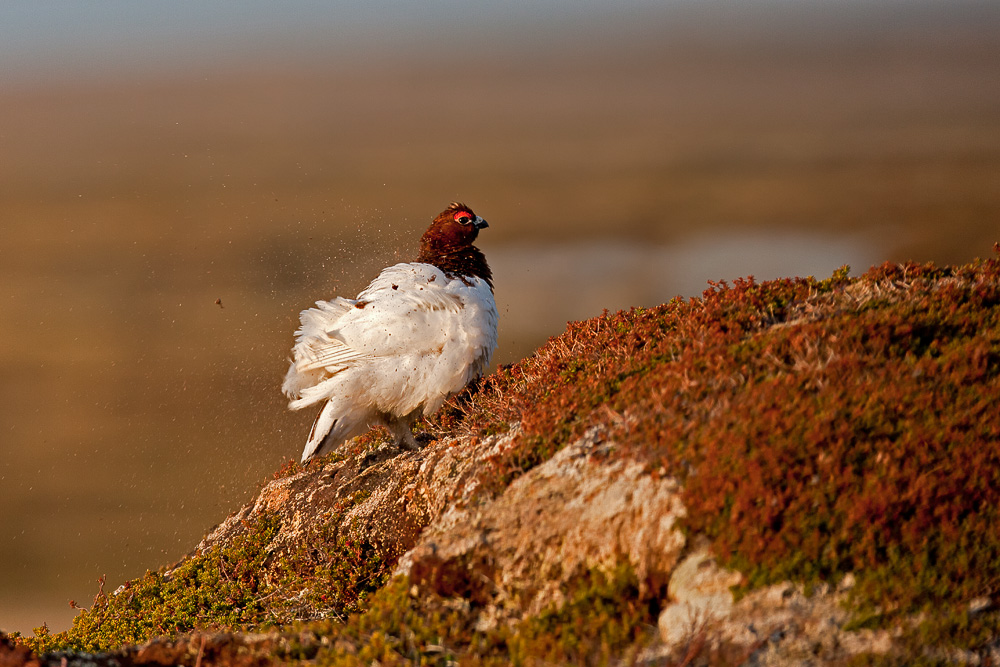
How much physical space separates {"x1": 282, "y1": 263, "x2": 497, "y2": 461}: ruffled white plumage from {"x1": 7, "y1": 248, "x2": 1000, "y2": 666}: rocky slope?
135 centimetres

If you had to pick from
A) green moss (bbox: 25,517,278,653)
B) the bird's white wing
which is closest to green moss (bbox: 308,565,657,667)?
green moss (bbox: 25,517,278,653)

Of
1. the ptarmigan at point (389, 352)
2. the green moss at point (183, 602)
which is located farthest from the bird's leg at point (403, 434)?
the green moss at point (183, 602)

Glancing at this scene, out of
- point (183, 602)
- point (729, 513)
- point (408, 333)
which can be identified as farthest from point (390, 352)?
point (729, 513)

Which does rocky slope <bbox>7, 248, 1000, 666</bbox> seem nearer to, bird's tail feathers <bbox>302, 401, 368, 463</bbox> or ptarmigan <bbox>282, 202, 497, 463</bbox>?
ptarmigan <bbox>282, 202, 497, 463</bbox>

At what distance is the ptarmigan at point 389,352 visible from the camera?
25.1 ft

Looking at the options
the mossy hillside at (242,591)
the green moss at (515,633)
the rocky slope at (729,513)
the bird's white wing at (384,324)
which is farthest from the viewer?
the bird's white wing at (384,324)

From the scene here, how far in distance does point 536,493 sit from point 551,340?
10.6 ft

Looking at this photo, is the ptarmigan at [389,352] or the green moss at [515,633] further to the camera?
the ptarmigan at [389,352]

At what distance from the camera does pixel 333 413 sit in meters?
7.86

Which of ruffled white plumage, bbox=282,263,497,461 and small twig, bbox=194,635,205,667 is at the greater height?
ruffled white plumage, bbox=282,263,497,461

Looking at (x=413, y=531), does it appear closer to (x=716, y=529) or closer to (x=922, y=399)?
(x=716, y=529)

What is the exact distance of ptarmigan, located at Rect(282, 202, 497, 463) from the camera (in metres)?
7.66

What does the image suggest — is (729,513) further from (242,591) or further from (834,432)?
(242,591)

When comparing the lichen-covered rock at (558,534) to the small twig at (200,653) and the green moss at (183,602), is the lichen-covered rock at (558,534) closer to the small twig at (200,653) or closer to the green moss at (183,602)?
the small twig at (200,653)
